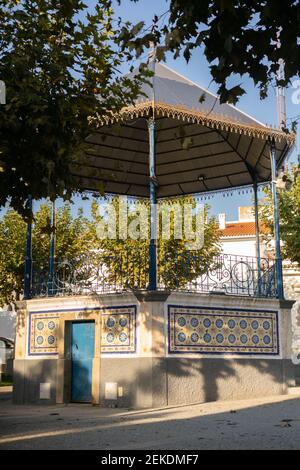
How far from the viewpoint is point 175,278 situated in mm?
15172

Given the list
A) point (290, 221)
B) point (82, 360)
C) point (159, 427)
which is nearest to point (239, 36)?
point (159, 427)

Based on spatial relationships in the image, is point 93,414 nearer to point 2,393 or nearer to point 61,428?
point 61,428

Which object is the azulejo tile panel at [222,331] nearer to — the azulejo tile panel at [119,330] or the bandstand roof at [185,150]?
the azulejo tile panel at [119,330]

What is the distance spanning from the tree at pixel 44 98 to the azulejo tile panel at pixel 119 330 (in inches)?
202

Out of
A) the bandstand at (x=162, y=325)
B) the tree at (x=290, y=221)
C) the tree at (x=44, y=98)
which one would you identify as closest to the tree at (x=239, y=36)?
the tree at (x=44, y=98)

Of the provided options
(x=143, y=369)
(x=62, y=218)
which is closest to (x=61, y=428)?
(x=143, y=369)

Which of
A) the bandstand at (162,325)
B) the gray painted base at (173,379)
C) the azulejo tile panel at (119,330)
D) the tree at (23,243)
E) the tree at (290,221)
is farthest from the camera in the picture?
the tree at (23,243)

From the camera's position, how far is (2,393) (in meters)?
19.6

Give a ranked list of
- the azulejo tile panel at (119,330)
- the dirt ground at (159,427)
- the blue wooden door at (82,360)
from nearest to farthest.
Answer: the dirt ground at (159,427)
the azulejo tile panel at (119,330)
the blue wooden door at (82,360)

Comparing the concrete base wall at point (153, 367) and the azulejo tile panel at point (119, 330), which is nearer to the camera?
A: the concrete base wall at point (153, 367)

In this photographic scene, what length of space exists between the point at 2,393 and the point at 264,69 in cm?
1591

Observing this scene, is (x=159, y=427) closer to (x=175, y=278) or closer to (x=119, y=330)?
(x=119, y=330)

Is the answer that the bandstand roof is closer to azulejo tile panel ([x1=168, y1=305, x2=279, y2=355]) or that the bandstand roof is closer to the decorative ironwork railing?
the decorative ironwork railing

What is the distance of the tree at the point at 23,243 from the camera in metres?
31.2
